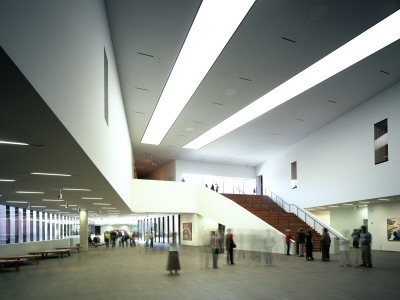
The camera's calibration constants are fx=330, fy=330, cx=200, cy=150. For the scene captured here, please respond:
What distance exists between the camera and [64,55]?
15.3 feet

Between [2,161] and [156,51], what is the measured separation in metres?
7.19

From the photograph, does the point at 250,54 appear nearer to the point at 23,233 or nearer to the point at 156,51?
the point at 156,51

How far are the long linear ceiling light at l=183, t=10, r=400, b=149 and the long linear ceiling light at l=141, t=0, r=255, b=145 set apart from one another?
4294 millimetres

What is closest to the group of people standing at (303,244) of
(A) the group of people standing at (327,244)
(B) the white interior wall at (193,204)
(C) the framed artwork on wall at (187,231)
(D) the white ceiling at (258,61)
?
(A) the group of people standing at (327,244)

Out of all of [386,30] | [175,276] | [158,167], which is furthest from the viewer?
[158,167]

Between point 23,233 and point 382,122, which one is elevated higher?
point 382,122

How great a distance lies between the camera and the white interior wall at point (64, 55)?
3012 millimetres

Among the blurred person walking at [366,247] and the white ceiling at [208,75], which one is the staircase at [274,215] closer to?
the white ceiling at [208,75]

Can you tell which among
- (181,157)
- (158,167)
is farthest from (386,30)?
(158,167)

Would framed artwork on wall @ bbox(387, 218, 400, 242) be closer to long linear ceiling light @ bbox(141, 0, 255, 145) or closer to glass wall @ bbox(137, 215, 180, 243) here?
long linear ceiling light @ bbox(141, 0, 255, 145)

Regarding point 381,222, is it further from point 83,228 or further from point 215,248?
point 83,228

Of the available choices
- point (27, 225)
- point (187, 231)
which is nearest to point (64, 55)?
point (27, 225)

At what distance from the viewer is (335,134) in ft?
74.0

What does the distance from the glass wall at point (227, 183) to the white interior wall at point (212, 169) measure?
0.55 m
